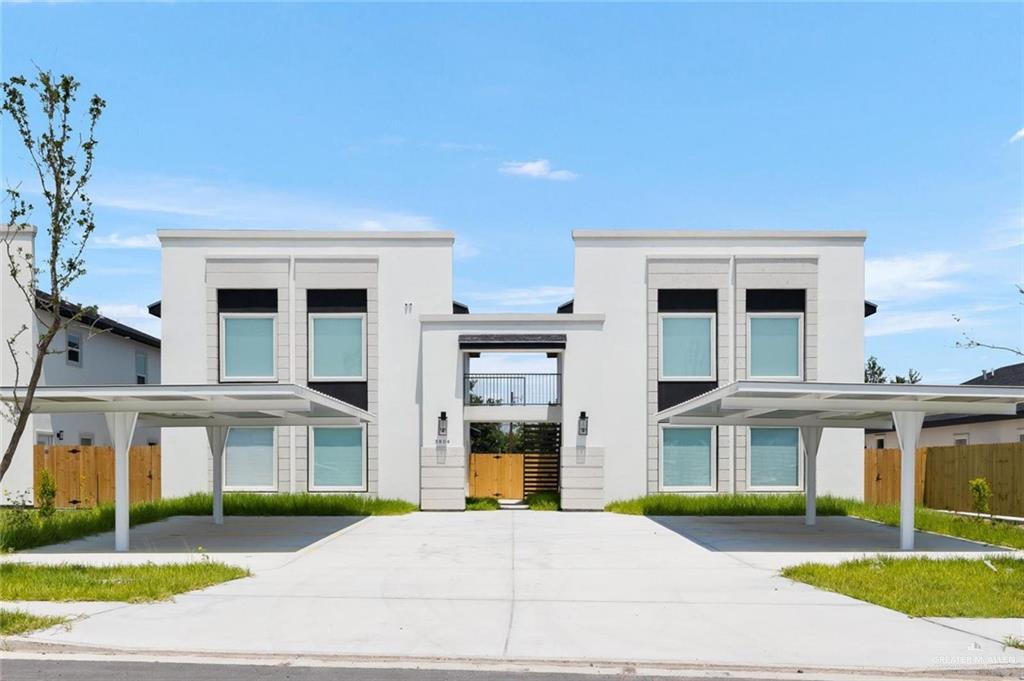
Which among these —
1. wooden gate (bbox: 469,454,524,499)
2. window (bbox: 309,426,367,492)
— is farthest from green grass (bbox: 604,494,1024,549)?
wooden gate (bbox: 469,454,524,499)

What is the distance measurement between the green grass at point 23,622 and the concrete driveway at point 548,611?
322 mm

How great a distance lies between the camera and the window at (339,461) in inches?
1190

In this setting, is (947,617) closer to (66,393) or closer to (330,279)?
(66,393)

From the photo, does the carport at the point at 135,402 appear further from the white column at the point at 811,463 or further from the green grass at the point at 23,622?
the white column at the point at 811,463

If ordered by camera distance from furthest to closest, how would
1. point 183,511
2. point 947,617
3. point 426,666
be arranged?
point 183,511 < point 947,617 < point 426,666

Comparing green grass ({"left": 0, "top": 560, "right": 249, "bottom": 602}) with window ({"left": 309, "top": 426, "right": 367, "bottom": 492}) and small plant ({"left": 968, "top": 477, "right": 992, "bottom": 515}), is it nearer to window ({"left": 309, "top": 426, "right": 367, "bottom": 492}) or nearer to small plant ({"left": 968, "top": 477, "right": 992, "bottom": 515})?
window ({"left": 309, "top": 426, "right": 367, "bottom": 492})

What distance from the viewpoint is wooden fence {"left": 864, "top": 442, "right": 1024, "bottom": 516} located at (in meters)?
28.4

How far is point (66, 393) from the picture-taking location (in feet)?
57.7

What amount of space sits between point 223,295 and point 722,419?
1494 cm

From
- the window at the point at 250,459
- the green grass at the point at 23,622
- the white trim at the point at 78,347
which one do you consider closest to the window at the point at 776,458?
the window at the point at 250,459

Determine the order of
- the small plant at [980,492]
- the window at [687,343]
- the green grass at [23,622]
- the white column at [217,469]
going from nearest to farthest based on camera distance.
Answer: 1. the green grass at [23,622]
2. the white column at [217,469]
3. the small plant at [980,492]
4. the window at [687,343]

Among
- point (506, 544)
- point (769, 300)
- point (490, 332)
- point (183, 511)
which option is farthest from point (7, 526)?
point (769, 300)

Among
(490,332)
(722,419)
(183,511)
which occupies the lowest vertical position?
(183,511)

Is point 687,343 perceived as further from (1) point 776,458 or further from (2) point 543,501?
(2) point 543,501
